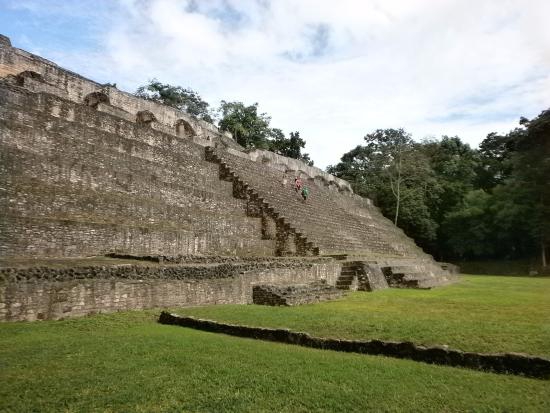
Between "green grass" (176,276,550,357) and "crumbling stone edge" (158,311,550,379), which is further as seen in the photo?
"green grass" (176,276,550,357)

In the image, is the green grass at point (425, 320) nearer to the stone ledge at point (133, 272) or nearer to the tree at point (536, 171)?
the stone ledge at point (133, 272)

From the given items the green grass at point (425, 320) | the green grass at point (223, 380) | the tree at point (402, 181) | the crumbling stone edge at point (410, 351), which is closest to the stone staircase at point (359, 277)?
the green grass at point (425, 320)

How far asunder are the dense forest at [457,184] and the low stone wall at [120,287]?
23288mm

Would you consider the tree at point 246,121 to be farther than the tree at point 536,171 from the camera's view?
Result: Yes

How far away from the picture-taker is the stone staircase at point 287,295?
10.6m

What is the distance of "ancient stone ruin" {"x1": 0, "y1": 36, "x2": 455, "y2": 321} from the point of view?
8312mm

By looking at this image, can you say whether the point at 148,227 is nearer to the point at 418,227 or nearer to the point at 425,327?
the point at 425,327

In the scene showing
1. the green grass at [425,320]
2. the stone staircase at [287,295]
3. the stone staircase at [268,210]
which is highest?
the stone staircase at [268,210]

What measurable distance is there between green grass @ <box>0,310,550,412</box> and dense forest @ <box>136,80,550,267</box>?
2613 centimetres

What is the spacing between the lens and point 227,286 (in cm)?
1047

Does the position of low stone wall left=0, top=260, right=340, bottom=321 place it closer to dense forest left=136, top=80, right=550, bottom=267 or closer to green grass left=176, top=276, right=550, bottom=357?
green grass left=176, top=276, right=550, bottom=357

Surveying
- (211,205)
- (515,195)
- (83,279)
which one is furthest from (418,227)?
(83,279)

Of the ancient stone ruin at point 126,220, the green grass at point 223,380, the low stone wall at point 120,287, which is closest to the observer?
the green grass at point 223,380

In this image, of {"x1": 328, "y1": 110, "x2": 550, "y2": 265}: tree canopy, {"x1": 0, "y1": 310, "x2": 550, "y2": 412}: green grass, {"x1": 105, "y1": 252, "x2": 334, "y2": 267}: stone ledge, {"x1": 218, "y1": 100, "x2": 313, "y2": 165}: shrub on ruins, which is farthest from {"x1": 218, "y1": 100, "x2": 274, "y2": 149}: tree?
{"x1": 0, "y1": 310, "x2": 550, "y2": 412}: green grass
